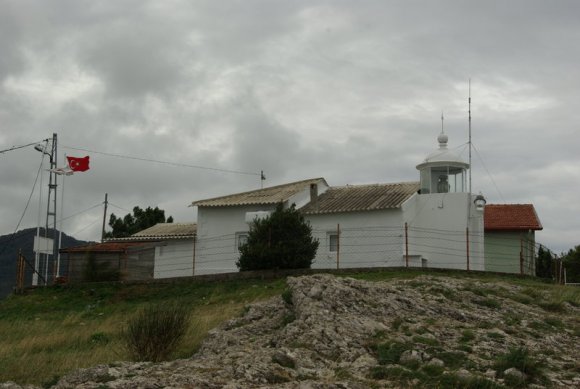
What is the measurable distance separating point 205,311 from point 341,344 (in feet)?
27.8

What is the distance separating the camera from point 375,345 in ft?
38.7

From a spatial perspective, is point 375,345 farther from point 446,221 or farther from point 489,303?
point 446,221

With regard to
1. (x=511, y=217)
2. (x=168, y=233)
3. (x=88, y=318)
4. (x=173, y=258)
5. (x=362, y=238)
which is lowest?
(x=88, y=318)

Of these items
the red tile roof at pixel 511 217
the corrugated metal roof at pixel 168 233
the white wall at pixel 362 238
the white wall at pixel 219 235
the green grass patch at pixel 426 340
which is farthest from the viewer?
the corrugated metal roof at pixel 168 233

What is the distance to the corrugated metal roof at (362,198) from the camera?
29000mm

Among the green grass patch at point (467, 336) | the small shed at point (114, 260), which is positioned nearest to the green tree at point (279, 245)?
the small shed at point (114, 260)

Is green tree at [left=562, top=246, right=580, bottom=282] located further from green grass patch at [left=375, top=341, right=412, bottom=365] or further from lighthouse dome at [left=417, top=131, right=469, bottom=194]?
green grass patch at [left=375, top=341, right=412, bottom=365]

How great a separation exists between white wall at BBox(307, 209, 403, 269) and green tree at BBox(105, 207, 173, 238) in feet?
70.5

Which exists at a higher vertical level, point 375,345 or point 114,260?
point 114,260

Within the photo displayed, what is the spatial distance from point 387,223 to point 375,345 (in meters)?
16.9

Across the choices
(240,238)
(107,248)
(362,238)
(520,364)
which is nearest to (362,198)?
(362,238)

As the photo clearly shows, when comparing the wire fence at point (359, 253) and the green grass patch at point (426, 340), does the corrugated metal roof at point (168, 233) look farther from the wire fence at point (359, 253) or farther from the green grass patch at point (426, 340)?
the green grass patch at point (426, 340)

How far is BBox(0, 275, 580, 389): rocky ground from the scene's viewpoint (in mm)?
10070

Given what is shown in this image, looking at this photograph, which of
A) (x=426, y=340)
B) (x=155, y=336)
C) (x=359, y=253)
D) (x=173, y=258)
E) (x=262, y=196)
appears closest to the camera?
(x=426, y=340)
